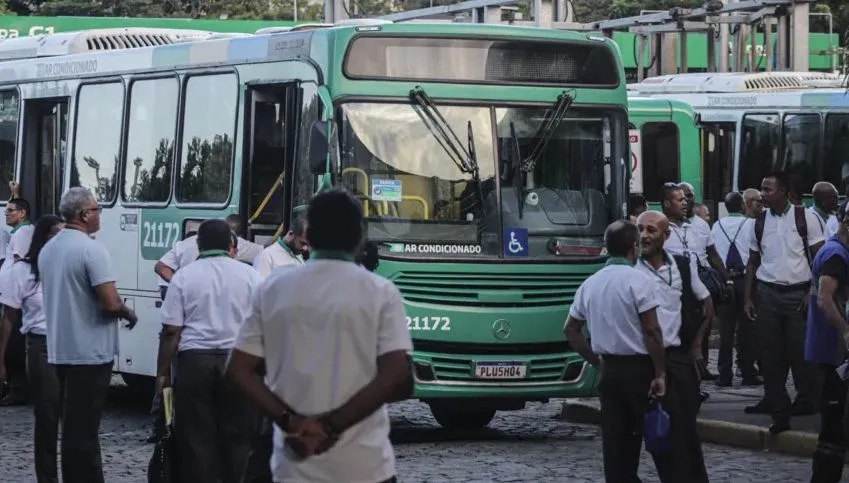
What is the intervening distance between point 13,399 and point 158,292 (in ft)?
9.14

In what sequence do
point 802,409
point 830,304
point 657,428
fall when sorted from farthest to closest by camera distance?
point 802,409 → point 830,304 → point 657,428

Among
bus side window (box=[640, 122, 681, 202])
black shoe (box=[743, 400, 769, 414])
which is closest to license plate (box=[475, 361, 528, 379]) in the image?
black shoe (box=[743, 400, 769, 414])

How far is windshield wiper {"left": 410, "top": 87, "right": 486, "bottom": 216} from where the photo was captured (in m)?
13.6

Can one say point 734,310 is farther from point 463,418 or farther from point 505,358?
point 505,358

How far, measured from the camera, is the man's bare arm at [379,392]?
582 cm

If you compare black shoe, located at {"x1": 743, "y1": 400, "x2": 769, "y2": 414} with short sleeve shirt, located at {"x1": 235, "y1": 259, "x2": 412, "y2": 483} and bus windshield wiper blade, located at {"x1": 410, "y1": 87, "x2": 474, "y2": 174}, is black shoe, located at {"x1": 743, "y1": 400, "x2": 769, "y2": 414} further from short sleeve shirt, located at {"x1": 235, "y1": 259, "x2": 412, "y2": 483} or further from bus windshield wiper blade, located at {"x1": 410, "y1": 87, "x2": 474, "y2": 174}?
short sleeve shirt, located at {"x1": 235, "y1": 259, "x2": 412, "y2": 483}

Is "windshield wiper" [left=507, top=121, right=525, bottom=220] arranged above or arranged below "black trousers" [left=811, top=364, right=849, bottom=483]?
above

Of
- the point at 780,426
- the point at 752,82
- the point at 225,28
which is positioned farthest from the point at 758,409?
the point at 225,28

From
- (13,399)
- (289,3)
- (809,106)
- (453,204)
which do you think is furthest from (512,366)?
(289,3)

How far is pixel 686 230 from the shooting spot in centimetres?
1530

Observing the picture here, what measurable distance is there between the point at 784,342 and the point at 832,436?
13.6ft

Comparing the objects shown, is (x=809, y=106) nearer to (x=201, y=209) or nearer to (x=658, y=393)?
(x=201, y=209)

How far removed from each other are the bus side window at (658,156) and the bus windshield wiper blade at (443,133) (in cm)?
1266

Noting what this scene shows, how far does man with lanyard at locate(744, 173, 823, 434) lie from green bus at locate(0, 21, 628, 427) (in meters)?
1.39
